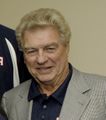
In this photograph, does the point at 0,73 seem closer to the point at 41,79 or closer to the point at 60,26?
the point at 41,79

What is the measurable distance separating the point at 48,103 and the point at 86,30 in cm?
61

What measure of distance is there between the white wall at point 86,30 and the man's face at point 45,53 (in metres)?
0.45

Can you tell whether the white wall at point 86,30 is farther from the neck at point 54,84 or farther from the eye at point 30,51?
the eye at point 30,51

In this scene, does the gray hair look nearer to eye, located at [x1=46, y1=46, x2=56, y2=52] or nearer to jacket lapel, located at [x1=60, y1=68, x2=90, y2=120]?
eye, located at [x1=46, y1=46, x2=56, y2=52]

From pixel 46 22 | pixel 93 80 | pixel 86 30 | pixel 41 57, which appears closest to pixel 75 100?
pixel 93 80

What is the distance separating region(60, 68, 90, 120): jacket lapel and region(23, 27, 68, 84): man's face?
96mm

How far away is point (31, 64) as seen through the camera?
152 centimetres

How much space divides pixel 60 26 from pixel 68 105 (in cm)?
38

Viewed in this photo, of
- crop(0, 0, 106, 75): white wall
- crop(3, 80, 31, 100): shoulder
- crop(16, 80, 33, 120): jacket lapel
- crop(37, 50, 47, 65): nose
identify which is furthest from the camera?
crop(0, 0, 106, 75): white wall

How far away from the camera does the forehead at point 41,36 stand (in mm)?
1473

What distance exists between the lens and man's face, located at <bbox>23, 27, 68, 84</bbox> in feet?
4.83

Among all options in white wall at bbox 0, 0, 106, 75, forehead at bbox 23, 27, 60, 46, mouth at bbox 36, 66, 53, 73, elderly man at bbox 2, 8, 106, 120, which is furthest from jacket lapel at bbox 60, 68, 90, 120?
white wall at bbox 0, 0, 106, 75

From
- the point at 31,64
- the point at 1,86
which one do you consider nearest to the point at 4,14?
the point at 1,86

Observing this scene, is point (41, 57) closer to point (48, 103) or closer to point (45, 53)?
point (45, 53)
